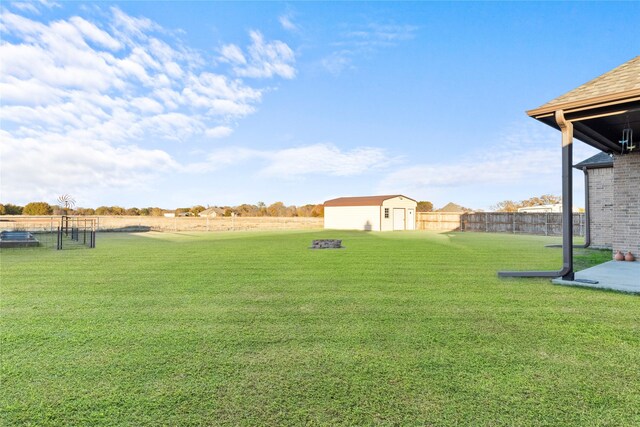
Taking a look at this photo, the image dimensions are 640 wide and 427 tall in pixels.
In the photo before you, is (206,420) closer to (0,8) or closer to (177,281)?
(177,281)

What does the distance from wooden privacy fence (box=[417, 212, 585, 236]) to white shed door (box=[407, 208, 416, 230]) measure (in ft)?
1.16

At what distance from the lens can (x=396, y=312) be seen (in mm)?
4094

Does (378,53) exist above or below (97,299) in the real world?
above

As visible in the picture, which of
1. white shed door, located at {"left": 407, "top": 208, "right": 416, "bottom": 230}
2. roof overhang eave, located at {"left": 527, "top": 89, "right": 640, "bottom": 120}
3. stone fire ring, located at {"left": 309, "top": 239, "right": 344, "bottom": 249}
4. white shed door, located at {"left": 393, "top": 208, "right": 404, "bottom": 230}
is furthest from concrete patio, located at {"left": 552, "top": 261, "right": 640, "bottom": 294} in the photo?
white shed door, located at {"left": 407, "top": 208, "right": 416, "bottom": 230}

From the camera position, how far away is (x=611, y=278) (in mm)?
6102

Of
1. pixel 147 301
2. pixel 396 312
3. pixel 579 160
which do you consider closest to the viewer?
pixel 396 312

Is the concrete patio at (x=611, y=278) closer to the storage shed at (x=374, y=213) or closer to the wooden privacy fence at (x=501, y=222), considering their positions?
the wooden privacy fence at (x=501, y=222)

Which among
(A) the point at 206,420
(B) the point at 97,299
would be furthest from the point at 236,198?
(A) the point at 206,420

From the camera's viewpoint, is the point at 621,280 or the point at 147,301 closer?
the point at 147,301

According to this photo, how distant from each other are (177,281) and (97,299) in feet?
4.73

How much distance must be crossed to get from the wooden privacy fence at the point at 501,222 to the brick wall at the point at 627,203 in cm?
1224

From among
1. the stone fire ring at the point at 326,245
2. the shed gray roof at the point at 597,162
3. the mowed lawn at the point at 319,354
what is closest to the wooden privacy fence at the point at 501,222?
the shed gray roof at the point at 597,162

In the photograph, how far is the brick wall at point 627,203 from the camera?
817 centimetres

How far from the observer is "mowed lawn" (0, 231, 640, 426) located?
2.05 metres
